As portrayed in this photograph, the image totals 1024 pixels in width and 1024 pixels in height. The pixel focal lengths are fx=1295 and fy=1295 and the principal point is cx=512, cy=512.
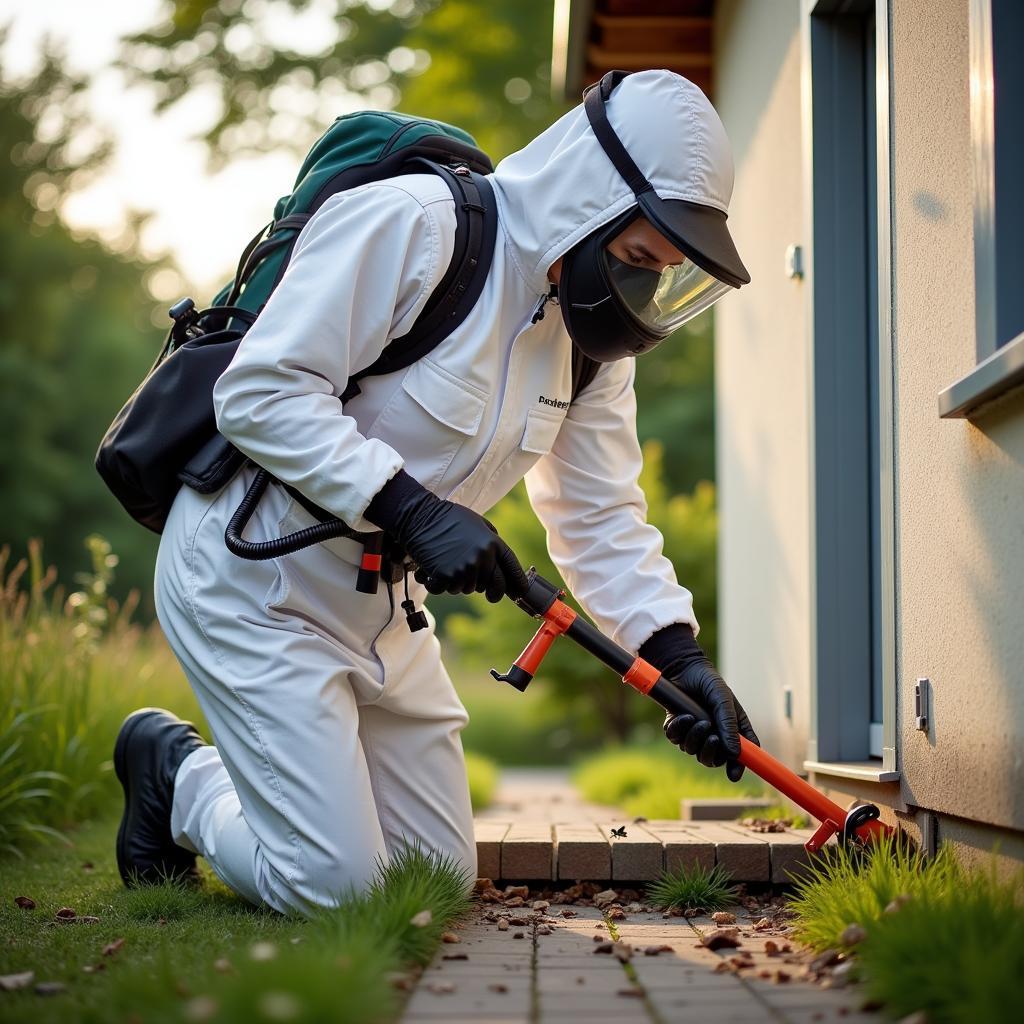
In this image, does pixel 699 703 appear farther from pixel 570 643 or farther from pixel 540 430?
pixel 570 643

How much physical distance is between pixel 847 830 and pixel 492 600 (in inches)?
38.8

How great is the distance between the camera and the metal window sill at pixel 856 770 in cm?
317

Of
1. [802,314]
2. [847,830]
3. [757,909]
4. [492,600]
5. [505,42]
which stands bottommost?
[757,909]

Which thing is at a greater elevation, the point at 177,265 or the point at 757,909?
the point at 177,265

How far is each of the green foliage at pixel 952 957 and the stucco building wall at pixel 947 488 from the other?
12.1 inches

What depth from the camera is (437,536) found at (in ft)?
9.22

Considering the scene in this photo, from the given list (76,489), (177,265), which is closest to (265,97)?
(76,489)

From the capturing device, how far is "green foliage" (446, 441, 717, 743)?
9.88m

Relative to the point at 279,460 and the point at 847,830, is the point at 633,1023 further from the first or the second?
the point at 279,460

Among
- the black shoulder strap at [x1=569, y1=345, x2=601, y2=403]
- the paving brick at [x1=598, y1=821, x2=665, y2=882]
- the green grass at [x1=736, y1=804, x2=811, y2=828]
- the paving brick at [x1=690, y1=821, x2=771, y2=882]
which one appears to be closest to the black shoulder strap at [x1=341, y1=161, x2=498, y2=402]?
the black shoulder strap at [x1=569, y1=345, x2=601, y2=403]

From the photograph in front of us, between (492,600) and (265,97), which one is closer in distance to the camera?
(492,600)

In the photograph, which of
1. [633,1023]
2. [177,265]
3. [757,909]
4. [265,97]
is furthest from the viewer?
[177,265]

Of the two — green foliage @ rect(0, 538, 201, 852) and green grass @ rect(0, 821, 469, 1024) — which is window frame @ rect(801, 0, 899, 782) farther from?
green foliage @ rect(0, 538, 201, 852)

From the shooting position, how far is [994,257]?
255cm
